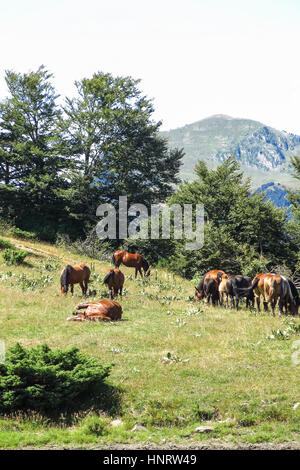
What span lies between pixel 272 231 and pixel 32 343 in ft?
82.1

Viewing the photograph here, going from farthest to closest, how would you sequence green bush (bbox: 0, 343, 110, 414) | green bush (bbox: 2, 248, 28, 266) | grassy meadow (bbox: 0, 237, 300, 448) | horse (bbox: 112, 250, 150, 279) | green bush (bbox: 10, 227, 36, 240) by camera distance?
1. green bush (bbox: 10, 227, 36, 240)
2. horse (bbox: 112, 250, 150, 279)
3. green bush (bbox: 2, 248, 28, 266)
4. green bush (bbox: 0, 343, 110, 414)
5. grassy meadow (bbox: 0, 237, 300, 448)

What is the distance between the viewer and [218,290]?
20.4 meters

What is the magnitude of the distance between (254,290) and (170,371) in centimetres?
1055

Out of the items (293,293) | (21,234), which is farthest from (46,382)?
(21,234)

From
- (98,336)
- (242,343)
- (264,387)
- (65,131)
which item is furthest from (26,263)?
(65,131)

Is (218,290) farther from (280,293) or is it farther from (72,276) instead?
(72,276)

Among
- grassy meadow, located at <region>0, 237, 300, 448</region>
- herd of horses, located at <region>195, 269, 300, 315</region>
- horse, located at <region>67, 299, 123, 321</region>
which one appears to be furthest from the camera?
herd of horses, located at <region>195, 269, 300, 315</region>

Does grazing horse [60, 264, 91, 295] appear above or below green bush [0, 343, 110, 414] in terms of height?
above

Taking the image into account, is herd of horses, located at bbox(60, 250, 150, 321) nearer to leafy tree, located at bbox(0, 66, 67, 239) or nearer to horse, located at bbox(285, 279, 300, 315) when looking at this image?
horse, located at bbox(285, 279, 300, 315)

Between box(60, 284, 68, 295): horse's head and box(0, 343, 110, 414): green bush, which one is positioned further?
box(60, 284, 68, 295): horse's head

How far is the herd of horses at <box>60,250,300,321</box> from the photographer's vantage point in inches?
619

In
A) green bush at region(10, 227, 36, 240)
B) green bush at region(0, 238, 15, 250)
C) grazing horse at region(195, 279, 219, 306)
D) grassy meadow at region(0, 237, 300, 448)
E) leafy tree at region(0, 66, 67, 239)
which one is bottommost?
grassy meadow at region(0, 237, 300, 448)

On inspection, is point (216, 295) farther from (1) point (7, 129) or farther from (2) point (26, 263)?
(1) point (7, 129)

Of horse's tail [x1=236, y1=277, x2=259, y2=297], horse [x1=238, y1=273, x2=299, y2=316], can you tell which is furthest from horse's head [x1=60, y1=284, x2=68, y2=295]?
horse [x1=238, y1=273, x2=299, y2=316]
